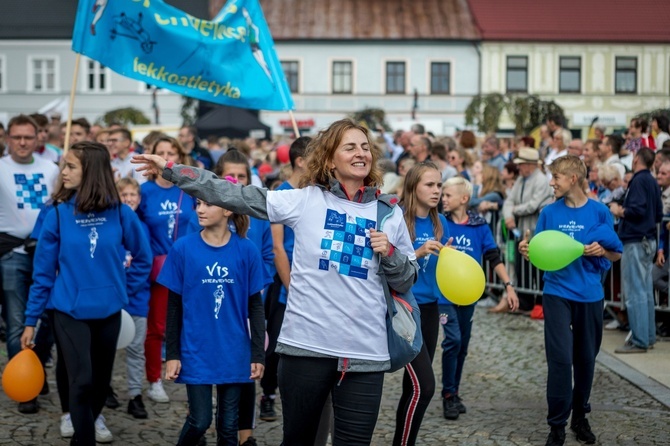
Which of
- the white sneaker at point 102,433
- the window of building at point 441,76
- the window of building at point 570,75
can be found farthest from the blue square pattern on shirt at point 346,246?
the window of building at point 570,75

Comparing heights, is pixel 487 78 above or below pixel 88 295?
above

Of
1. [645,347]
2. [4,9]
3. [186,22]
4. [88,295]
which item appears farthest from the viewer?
[4,9]

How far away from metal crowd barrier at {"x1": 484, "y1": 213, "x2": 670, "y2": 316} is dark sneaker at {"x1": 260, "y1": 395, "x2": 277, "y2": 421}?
16.1ft

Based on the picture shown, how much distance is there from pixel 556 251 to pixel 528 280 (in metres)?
6.31

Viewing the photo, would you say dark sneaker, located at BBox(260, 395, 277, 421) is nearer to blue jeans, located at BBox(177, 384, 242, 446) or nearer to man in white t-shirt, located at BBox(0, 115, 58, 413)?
blue jeans, located at BBox(177, 384, 242, 446)

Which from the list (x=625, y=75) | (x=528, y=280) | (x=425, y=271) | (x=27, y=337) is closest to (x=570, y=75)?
(x=625, y=75)

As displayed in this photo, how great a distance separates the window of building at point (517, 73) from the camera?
52.2 m

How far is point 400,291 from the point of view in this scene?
466cm

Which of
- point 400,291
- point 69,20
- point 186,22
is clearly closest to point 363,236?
point 400,291

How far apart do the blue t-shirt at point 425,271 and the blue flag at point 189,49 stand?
2.70 m

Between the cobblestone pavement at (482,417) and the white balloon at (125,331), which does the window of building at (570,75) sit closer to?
the cobblestone pavement at (482,417)

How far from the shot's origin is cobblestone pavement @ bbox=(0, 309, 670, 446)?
22.4 feet

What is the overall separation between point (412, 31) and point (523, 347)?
43.8 m

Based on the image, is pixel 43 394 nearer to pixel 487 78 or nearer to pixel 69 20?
pixel 487 78
